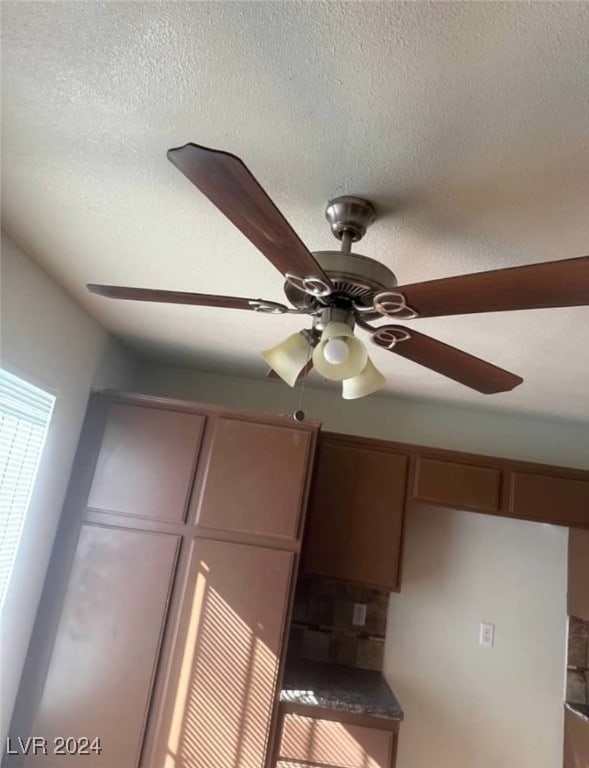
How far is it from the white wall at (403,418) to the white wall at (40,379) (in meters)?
0.70

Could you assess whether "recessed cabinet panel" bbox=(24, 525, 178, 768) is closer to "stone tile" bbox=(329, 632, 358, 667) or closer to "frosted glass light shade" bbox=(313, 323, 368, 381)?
"stone tile" bbox=(329, 632, 358, 667)

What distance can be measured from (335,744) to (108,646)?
42.9 inches

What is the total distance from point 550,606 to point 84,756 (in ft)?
8.07

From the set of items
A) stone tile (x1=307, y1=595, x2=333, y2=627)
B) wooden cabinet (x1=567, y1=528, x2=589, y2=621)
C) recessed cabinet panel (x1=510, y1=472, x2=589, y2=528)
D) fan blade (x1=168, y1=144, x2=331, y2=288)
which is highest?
fan blade (x1=168, y1=144, x2=331, y2=288)

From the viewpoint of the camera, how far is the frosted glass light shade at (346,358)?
1.18 metres

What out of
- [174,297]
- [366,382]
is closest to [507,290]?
[366,382]

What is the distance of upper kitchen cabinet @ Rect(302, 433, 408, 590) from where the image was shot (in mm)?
2742

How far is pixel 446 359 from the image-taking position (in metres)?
1.39

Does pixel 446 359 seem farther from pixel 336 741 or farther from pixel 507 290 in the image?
pixel 336 741

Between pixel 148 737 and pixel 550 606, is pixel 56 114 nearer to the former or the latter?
pixel 148 737

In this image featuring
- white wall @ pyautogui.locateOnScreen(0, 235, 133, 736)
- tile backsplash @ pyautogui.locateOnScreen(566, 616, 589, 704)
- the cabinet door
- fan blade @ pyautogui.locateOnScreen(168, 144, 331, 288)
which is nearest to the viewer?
fan blade @ pyautogui.locateOnScreen(168, 144, 331, 288)

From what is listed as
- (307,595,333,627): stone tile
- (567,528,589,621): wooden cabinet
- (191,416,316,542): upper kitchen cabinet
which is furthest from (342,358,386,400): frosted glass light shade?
(567,528,589,621): wooden cabinet

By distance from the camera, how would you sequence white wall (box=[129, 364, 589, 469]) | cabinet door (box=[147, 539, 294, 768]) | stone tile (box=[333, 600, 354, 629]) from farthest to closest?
→ white wall (box=[129, 364, 589, 469]), stone tile (box=[333, 600, 354, 629]), cabinet door (box=[147, 539, 294, 768])

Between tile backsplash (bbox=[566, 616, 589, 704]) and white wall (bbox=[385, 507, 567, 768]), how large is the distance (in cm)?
5
